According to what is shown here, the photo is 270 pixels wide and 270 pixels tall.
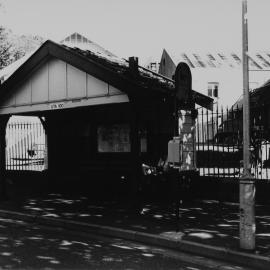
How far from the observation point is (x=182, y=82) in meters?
8.05

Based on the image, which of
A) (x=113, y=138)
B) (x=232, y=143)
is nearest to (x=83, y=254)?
(x=113, y=138)

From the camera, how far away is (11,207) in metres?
11.2

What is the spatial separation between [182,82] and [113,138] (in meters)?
5.49

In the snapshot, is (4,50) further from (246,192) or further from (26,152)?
(246,192)

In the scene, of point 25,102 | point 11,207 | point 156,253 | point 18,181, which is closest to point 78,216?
point 11,207

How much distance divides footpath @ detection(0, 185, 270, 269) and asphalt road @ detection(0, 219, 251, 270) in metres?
0.25

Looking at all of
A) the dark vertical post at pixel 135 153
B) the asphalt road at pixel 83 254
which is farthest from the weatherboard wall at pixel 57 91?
the asphalt road at pixel 83 254

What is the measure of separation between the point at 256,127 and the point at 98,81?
20.7 feet

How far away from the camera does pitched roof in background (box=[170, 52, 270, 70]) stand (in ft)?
137

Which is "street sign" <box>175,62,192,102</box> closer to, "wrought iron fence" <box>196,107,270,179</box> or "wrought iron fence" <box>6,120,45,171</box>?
"wrought iron fence" <box>196,107,270,179</box>

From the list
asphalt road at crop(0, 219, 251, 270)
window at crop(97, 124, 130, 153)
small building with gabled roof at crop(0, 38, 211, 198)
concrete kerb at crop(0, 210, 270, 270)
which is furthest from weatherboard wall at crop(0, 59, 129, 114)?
asphalt road at crop(0, 219, 251, 270)

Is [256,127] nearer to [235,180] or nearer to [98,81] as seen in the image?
[235,180]

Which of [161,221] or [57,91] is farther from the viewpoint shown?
[57,91]

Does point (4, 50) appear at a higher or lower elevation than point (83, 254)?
higher
